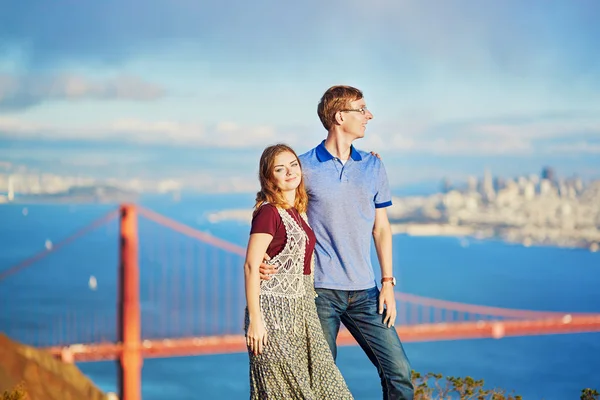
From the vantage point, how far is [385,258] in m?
2.03

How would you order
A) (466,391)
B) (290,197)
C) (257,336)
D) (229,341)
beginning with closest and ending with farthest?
(257,336), (290,197), (466,391), (229,341)

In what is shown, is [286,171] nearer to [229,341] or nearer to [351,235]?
[351,235]

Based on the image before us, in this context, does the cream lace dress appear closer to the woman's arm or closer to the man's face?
the woman's arm

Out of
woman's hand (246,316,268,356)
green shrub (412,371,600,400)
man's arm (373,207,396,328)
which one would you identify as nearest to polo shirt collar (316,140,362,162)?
man's arm (373,207,396,328)

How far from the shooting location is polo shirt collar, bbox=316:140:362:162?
2.03 meters

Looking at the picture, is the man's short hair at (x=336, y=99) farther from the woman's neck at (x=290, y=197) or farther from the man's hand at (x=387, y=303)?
the man's hand at (x=387, y=303)

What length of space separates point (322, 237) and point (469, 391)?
988 millimetres

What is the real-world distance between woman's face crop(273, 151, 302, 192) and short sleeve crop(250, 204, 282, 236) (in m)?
0.05

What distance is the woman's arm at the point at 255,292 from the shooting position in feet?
5.72

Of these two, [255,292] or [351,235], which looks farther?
[351,235]

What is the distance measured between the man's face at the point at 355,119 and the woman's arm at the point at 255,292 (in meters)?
0.36

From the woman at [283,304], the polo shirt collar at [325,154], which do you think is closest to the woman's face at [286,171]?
the woman at [283,304]

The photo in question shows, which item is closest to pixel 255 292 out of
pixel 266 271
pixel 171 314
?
pixel 266 271

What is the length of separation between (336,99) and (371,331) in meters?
0.47
